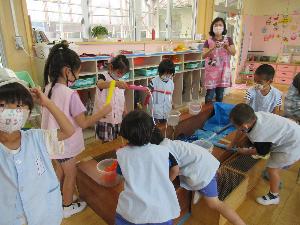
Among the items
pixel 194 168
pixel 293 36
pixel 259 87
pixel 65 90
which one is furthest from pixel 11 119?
pixel 293 36

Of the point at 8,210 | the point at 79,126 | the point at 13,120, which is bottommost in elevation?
the point at 8,210

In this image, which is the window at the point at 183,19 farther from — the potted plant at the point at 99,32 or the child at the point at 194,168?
the child at the point at 194,168

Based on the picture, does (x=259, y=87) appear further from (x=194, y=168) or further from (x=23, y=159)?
(x=23, y=159)

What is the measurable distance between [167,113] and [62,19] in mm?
1960

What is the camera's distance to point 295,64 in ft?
19.7

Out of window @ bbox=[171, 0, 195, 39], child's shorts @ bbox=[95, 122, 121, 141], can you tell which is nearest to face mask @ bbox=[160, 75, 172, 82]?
child's shorts @ bbox=[95, 122, 121, 141]

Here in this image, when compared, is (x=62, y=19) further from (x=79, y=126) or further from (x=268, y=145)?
(x=268, y=145)

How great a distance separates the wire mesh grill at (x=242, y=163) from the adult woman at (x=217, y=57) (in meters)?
1.28

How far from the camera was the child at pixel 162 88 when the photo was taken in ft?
7.50

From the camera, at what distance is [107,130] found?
2.05m

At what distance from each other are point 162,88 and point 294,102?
4.29ft

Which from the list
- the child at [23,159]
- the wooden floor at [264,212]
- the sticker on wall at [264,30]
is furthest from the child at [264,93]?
the sticker on wall at [264,30]

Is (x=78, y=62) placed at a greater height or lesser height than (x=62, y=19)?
lesser

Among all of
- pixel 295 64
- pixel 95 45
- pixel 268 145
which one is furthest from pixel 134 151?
pixel 295 64
